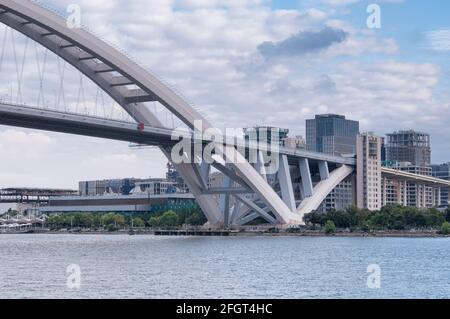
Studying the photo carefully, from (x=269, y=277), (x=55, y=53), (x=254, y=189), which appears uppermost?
(x=55, y=53)

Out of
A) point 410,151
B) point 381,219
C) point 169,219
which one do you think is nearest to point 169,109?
point 381,219

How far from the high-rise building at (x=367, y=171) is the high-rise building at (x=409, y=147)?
77.5m

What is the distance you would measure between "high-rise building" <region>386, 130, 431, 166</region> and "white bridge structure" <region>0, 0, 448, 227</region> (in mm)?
96045

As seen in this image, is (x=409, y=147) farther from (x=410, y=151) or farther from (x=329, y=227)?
(x=329, y=227)

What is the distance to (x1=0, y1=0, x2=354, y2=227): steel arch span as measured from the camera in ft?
162

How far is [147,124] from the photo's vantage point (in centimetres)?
6003

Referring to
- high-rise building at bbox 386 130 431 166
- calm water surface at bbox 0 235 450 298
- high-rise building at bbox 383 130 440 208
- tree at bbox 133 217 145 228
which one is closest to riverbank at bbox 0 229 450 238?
tree at bbox 133 217 145 228

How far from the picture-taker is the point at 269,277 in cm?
2936

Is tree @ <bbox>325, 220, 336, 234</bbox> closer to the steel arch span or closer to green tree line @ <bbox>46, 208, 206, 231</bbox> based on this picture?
the steel arch span

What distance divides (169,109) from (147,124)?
6.39ft

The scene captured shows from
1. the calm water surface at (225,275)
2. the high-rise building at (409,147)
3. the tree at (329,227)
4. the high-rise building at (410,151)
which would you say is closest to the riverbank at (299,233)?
the tree at (329,227)
